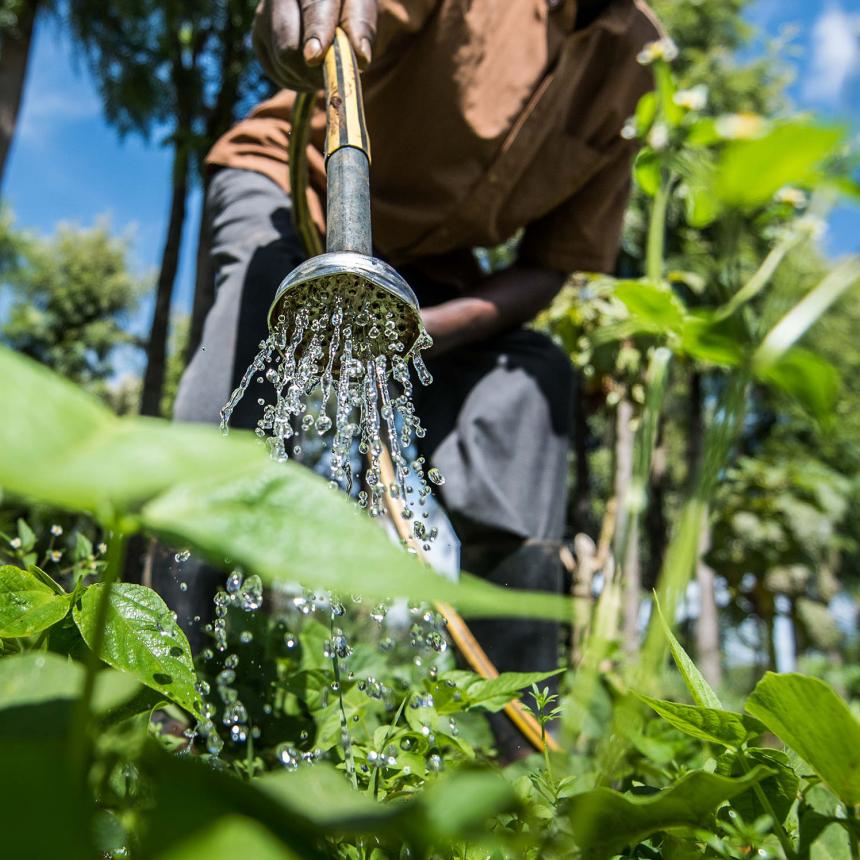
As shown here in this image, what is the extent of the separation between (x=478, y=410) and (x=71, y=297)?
55.0 ft

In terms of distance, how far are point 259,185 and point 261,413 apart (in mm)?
473

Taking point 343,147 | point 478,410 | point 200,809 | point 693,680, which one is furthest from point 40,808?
point 478,410

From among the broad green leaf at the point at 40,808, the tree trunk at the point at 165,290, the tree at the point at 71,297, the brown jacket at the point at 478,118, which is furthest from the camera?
the tree at the point at 71,297

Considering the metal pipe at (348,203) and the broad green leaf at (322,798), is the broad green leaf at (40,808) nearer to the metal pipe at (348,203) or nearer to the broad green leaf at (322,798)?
the broad green leaf at (322,798)

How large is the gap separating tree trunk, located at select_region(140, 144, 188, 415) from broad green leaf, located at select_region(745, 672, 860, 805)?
19.3 feet

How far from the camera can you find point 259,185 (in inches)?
60.4

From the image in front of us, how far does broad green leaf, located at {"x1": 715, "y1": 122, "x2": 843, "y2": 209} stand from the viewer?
0.30 metres

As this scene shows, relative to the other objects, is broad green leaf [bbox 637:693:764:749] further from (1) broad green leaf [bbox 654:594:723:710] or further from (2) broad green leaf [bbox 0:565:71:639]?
(2) broad green leaf [bbox 0:565:71:639]

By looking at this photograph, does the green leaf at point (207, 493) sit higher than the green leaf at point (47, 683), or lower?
higher

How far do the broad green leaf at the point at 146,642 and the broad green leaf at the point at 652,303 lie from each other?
317mm

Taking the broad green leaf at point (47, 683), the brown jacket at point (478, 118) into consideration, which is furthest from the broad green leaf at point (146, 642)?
the brown jacket at point (478, 118)

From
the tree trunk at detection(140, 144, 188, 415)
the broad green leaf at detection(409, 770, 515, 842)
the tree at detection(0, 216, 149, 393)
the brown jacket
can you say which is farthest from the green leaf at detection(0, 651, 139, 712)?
the tree at detection(0, 216, 149, 393)

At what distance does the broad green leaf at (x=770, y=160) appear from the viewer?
0.97 ft

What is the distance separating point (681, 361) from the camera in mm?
4754
